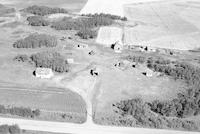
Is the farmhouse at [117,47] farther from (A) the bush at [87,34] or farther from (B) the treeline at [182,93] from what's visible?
→ (A) the bush at [87,34]

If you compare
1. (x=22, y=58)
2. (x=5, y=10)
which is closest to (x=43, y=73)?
(x=22, y=58)

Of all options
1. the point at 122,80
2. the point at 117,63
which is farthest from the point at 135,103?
the point at 117,63

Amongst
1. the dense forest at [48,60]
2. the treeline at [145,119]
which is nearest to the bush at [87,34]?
the dense forest at [48,60]

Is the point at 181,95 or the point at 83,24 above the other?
the point at 83,24

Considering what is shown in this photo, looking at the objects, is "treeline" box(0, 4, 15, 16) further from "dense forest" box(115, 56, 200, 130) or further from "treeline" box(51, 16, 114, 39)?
"dense forest" box(115, 56, 200, 130)

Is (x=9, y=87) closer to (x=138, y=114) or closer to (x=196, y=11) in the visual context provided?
(x=138, y=114)

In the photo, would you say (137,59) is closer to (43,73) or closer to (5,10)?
(43,73)
